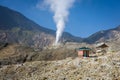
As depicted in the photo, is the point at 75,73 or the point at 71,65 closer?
the point at 75,73

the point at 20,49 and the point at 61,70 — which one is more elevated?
the point at 20,49

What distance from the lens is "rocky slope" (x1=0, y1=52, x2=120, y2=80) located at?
31.5 metres

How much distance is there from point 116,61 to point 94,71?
4.97m

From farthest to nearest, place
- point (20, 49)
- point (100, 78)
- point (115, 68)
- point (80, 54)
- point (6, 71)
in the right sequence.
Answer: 1. point (20, 49)
2. point (80, 54)
3. point (6, 71)
4. point (115, 68)
5. point (100, 78)

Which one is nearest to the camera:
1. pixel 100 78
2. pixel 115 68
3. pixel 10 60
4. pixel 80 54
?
pixel 100 78

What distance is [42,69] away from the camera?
4016 cm

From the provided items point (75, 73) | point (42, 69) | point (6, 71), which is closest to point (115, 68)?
point (75, 73)

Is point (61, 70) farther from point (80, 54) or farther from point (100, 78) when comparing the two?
point (80, 54)

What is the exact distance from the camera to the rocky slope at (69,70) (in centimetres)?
3155

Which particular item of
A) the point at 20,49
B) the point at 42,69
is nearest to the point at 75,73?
the point at 42,69

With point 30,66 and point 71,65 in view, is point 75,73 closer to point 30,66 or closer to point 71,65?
point 71,65

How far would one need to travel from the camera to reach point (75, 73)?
33.6 metres

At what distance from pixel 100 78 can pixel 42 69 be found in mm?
13064

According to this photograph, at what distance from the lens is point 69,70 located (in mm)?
35594
